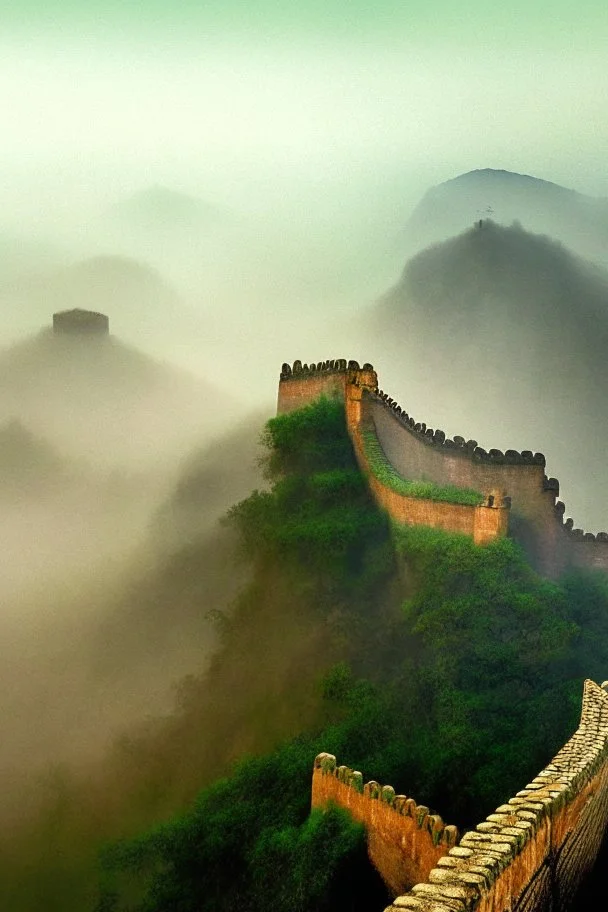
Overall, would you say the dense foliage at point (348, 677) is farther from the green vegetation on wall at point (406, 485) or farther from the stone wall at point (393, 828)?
the green vegetation on wall at point (406, 485)

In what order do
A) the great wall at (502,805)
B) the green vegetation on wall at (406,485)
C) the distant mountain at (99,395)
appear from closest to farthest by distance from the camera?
the great wall at (502,805)
the green vegetation on wall at (406,485)
the distant mountain at (99,395)

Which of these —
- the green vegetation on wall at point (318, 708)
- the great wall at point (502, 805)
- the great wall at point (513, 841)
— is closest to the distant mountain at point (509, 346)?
the great wall at point (502, 805)

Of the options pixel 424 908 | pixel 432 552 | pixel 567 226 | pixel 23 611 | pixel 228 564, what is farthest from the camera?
pixel 567 226

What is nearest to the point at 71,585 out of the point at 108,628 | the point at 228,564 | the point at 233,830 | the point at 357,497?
the point at 108,628

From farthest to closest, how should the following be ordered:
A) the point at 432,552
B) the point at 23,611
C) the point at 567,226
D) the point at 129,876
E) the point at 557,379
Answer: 1. the point at 567,226
2. the point at 557,379
3. the point at 23,611
4. the point at 432,552
5. the point at 129,876

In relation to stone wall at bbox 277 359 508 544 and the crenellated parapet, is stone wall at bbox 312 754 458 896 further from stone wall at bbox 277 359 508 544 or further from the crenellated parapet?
the crenellated parapet

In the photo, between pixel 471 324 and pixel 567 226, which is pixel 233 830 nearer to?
pixel 471 324

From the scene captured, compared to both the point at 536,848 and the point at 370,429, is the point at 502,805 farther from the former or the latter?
the point at 370,429

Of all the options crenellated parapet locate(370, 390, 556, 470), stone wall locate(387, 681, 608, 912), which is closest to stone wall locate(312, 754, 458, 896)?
stone wall locate(387, 681, 608, 912)
